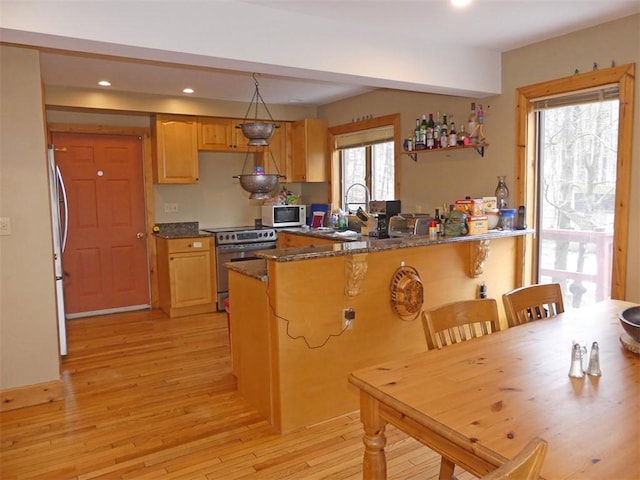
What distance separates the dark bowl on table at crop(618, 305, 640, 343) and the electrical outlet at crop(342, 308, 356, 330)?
1.42 m

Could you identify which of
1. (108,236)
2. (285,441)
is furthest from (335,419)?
(108,236)

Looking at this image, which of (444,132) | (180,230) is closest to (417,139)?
(444,132)

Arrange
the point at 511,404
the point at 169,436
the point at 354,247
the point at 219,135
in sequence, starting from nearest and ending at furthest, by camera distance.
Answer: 1. the point at 511,404
2. the point at 169,436
3. the point at 354,247
4. the point at 219,135

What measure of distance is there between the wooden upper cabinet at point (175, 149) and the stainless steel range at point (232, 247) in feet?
2.45

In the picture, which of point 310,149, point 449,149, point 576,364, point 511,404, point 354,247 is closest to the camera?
point 511,404

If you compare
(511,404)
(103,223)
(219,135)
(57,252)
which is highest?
(219,135)

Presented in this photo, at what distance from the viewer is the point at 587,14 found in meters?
2.98

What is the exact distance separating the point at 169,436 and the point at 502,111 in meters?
3.40

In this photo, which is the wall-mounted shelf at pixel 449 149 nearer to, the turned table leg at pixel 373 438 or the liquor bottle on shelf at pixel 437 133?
the liquor bottle on shelf at pixel 437 133

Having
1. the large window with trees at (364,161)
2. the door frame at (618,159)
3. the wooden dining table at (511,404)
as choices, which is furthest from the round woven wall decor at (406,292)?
the large window with trees at (364,161)

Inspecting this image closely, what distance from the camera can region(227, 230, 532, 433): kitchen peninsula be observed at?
270cm

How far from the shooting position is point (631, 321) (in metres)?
1.92

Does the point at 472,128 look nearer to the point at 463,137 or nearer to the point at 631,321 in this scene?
the point at 463,137

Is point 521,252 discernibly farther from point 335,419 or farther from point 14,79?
point 14,79
